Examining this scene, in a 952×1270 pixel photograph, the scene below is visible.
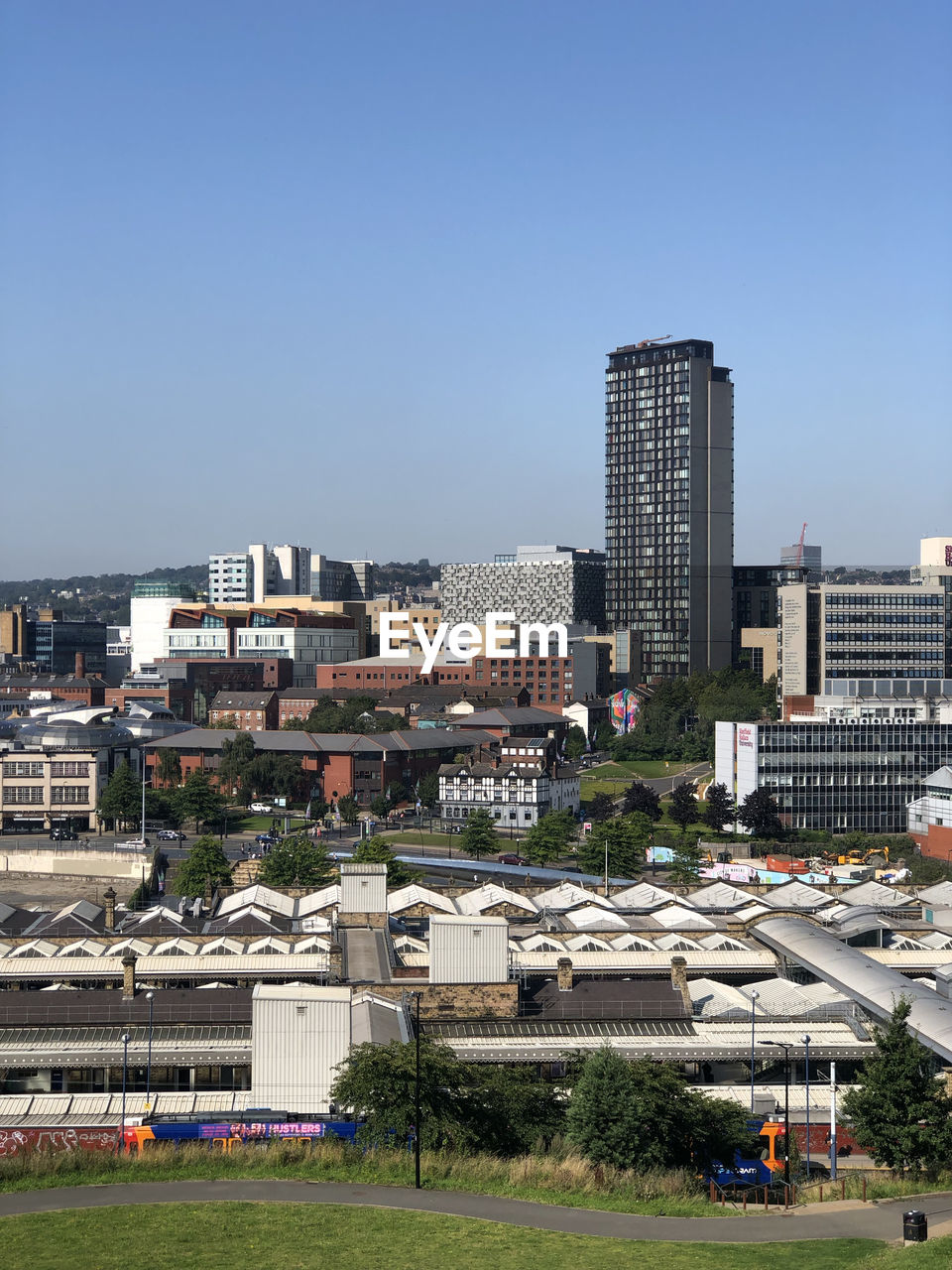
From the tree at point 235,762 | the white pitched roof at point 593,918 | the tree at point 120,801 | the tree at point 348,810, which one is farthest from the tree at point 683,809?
the white pitched roof at point 593,918

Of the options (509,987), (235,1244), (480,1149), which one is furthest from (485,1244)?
(509,987)

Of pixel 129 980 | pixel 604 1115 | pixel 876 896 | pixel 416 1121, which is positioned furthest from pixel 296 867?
pixel 416 1121

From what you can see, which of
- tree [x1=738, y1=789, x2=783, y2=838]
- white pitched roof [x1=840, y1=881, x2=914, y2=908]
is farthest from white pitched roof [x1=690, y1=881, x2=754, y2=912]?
tree [x1=738, y1=789, x2=783, y2=838]

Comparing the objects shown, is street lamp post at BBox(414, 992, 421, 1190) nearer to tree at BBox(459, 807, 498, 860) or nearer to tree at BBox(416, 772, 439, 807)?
tree at BBox(459, 807, 498, 860)

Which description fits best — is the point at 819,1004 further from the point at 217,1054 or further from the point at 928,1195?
the point at 217,1054

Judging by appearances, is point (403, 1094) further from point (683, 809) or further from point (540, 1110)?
point (683, 809)
